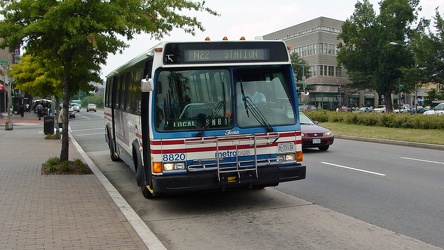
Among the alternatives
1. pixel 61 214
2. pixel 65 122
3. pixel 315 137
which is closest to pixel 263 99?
pixel 61 214

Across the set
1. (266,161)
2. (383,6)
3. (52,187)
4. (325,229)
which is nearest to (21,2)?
(52,187)

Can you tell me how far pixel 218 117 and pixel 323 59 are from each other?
3255 inches

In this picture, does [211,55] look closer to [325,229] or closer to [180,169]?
[180,169]

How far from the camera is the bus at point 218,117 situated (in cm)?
729

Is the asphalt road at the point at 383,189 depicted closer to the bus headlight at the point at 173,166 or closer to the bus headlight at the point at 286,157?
the bus headlight at the point at 286,157

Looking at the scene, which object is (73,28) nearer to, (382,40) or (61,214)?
(61,214)

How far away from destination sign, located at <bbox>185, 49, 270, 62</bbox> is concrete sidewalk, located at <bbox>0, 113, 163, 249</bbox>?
2793mm

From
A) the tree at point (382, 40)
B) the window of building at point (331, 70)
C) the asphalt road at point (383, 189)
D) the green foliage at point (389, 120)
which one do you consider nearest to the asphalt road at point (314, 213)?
the asphalt road at point (383, 189)

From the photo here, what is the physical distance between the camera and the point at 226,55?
25.1ft

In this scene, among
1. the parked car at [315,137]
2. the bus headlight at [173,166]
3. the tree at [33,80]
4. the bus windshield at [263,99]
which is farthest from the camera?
the tree at [33,80]

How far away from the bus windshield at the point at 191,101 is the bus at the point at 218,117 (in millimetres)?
16

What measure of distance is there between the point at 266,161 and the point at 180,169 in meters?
1.45

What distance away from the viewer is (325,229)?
661cm

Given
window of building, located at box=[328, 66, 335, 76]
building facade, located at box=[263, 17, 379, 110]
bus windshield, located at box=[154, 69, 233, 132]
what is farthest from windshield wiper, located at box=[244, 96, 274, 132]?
window of building, located at box=[328, 66, 335, 76]
